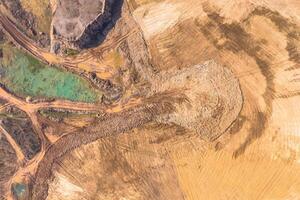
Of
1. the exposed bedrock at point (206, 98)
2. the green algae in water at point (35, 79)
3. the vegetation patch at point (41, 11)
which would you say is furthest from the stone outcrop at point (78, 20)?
the exposed bedrock at point (206, 98)

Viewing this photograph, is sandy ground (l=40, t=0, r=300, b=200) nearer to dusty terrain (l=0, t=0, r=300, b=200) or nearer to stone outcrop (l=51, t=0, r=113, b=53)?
dusty terrain (l=0, t=0, r=300, b=200)

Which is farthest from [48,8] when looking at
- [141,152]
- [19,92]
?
[141,152]

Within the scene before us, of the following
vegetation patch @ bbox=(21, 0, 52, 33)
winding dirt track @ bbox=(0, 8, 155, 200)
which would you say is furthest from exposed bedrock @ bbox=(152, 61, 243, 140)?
vegetation patch @ bbox=(21, 0, 52, 33)

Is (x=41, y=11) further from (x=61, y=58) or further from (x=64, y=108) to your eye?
(x=64, y=108)

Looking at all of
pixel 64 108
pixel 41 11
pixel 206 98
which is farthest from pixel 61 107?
pixel 206 98

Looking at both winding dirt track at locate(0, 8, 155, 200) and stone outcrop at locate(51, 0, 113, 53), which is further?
winding dirt track at locate(0, 8, 155, 200)

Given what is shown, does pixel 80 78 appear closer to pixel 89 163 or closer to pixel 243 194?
pixel 89 163
